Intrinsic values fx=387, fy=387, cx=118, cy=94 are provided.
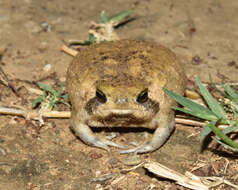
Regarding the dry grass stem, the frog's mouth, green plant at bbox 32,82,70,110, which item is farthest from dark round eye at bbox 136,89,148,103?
the dry grass stem

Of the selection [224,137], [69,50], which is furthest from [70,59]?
[224,137]

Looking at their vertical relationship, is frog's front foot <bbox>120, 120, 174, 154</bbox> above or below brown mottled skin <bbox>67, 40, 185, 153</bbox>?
below

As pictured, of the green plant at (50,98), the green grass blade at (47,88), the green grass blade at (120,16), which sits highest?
the green grass blade at (120,16)

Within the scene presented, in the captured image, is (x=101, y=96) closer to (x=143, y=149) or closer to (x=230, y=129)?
(x=143, y=149)

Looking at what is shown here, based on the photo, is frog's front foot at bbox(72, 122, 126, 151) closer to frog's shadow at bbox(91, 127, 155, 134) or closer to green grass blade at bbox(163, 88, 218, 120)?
frog's shadow at bbox(91, 127, 155, 134)

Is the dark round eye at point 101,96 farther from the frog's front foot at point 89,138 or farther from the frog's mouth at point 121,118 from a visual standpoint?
the frog's front foot at point 89,138

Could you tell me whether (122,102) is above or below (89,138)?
above

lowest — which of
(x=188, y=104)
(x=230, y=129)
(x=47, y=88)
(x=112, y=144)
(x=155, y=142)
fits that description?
(x=112, y=144)

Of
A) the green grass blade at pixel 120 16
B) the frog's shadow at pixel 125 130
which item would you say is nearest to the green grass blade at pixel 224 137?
the frog's shadow at pixel 125 130
